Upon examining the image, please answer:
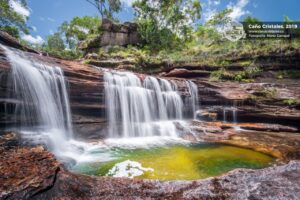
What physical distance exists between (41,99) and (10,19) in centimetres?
1452

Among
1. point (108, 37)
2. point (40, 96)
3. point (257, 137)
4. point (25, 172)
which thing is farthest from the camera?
point (108, 37)

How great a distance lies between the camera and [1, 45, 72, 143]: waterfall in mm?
6688

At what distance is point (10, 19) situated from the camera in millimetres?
17016

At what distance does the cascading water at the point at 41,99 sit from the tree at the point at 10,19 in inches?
491

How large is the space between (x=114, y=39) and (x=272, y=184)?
2305cm

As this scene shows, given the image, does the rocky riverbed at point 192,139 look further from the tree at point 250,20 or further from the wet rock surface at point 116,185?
the tree at point 250,20

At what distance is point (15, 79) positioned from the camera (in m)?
6.48

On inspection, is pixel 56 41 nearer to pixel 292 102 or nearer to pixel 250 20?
pixel 250 20

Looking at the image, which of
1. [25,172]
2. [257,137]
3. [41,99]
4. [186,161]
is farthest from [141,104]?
[25,172]

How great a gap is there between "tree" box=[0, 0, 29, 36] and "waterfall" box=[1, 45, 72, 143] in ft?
40.7

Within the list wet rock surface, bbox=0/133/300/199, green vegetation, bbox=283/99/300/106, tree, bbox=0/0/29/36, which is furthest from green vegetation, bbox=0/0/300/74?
wet rock surface, bbox=0/133/300/199

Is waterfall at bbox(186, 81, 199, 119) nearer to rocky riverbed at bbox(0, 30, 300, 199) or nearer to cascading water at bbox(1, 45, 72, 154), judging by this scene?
rocky riverbed at bbox(0, 30, 300, 199)

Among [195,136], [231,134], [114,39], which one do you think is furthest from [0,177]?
[114,39]

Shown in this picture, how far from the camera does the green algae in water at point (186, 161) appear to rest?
4980 millimetres
